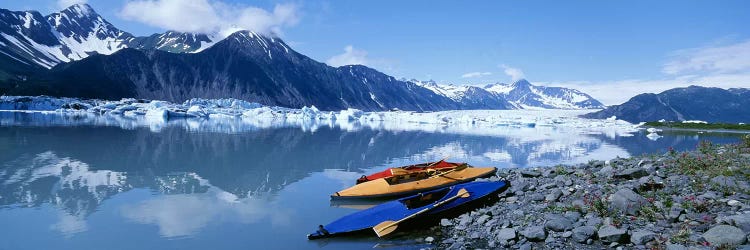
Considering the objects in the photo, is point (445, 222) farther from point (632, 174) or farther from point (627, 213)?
point (632, 174)

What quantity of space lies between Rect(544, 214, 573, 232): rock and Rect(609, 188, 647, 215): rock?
1.36 m

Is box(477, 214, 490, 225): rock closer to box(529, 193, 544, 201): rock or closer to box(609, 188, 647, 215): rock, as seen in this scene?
box(529, 193, 544, 201): rock

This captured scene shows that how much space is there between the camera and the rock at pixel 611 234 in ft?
28.9

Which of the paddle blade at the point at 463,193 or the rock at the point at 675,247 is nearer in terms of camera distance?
the rock at the point at 675,247

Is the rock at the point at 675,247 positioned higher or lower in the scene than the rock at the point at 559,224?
higher

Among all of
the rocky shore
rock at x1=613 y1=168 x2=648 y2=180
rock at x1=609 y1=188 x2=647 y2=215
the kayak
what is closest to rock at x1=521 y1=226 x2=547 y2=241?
the rocky shore

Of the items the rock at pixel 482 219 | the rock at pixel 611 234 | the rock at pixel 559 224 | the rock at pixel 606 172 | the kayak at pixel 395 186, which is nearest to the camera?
the rock at pixel 611 234

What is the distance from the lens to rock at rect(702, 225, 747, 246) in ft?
24.6

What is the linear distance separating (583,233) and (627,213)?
1692 millimetres

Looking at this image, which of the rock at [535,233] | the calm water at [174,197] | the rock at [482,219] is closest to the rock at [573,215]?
the rock at [535,233]

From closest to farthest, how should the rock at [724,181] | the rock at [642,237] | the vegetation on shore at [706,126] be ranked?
the rock at [642,237] → the rock at [724,181] → the vegetation on shore at [706,126]

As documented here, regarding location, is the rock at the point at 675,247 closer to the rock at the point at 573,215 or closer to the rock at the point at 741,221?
the rock at the point at 741,221

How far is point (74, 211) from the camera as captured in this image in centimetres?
1375

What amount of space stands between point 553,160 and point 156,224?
2725 cm
